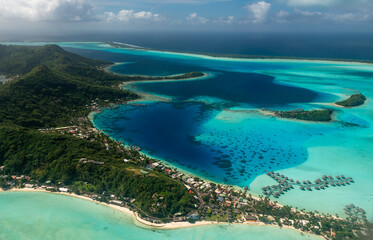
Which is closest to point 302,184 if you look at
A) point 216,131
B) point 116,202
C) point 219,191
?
point 219,191

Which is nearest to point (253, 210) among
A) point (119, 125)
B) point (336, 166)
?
Result: point (336, 166)

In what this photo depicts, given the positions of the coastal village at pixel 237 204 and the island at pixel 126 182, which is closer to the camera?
the coastal village at pixel 237 204

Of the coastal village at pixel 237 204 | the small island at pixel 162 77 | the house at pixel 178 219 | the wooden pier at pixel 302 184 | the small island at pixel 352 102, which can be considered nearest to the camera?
the coastal village at pixel 237 204

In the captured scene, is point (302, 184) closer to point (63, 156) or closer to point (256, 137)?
point (256, 137)

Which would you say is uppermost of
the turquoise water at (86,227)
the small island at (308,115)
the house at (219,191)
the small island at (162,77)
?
the small island at (162,77)

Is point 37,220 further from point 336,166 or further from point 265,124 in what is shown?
point 265,124

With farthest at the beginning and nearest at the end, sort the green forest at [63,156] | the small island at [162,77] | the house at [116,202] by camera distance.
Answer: the small island at [162,77], the green forest at [63,156], the house at [116,202]

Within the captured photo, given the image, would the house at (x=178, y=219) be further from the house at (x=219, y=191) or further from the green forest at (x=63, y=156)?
the house at (x=219, y=191)

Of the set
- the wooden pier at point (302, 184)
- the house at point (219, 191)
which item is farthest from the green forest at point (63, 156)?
the wooden pier at point (302, 184)
